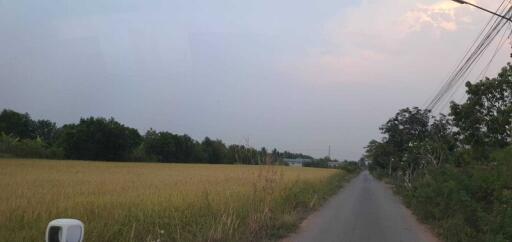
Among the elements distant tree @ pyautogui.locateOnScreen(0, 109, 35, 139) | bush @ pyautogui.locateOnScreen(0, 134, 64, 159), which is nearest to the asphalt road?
bush @ pyautogui.locateOnScreen(0, 134, 64, 159)

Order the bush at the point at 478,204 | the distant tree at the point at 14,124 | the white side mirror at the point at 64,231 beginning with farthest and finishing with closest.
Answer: the distant tree at the point at 14,124
the bush at the point at 478,204
the white side mirror at the point at 64,231

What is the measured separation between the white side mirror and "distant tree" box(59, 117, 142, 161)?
9090 centimetres

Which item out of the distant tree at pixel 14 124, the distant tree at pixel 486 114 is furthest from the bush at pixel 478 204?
the distant tree at pixel 14 124

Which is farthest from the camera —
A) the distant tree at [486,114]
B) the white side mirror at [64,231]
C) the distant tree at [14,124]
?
the distant tree at [14,124]

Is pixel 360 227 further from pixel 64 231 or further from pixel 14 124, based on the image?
pixel 14 124

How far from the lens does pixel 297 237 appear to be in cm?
1326

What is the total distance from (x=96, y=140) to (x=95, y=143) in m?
0.52

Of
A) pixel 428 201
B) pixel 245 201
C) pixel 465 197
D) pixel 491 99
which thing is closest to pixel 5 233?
pixel 245 201

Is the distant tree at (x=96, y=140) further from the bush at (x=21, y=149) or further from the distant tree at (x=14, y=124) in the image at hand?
the distant tree at (x=14, y=124)

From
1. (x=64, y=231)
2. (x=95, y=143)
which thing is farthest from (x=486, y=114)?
(x=95, y=143)

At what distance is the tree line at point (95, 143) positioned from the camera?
82.1 meters

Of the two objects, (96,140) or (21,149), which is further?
(96,140)

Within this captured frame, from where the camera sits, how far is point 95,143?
→ 92625 millimetres

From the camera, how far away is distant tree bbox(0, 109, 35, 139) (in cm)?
10559
